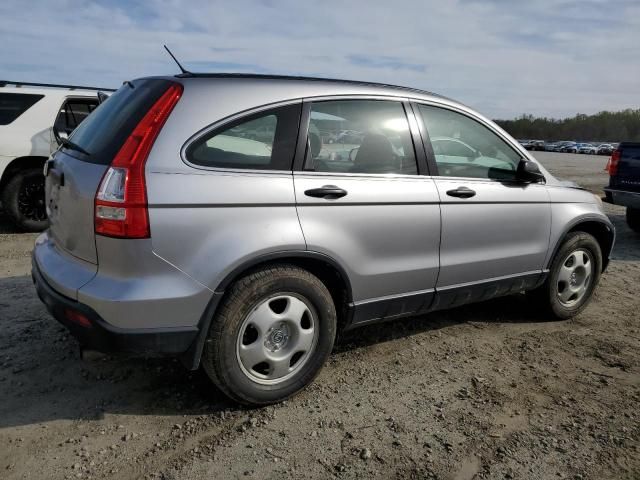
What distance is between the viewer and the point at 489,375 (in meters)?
3.45

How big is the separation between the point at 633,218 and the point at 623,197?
83cm

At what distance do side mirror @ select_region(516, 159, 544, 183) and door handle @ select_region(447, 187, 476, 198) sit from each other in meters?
0.53

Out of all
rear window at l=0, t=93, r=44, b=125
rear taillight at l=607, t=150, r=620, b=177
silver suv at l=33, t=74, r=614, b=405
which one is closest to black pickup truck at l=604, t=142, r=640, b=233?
rear taillight at l=607, t=150, r=620, b=177

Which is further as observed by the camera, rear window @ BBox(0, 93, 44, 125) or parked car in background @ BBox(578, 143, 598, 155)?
parked car in background @ BBox(578, 143, 598, 155)

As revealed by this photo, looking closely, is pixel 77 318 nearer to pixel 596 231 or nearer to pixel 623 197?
pixel 596 231

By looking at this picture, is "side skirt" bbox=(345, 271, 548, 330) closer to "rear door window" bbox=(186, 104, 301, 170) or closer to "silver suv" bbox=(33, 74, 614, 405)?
"silver suv" bbox=(33, 74, 614, 405)

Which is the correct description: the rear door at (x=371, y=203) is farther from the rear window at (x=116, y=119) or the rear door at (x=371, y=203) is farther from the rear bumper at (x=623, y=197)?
the rear bumper at (x=623, y=197)

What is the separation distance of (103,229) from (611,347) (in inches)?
140

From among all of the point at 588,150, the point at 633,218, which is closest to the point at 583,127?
the point at 588,150

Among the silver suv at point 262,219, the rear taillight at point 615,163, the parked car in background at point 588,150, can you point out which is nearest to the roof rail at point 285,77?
the silver suv at point 262,219

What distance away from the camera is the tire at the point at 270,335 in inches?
105

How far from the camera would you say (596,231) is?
4586 millimetres

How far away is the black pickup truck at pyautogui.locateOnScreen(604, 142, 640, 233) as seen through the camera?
24.5 feet

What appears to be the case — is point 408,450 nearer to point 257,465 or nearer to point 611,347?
point 257,465
